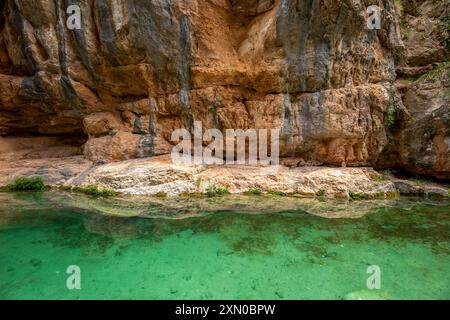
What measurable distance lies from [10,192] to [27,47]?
5966 millimetres

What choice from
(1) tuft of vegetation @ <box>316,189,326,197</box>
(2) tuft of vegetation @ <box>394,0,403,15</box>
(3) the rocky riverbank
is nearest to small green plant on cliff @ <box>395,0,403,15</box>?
(2) tuft of vegetation @ <box>394,0,403,15</box>

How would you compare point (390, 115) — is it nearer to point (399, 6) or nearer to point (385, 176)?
point (385, 176)

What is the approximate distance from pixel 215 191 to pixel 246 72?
4.94 m

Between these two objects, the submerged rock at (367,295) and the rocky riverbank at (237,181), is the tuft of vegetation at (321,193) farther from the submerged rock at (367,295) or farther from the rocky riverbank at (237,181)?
the submerged rock at (367,295)

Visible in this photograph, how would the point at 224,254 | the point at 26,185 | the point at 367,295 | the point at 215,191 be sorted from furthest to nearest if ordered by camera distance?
the point at 26,185, the point at 215,191, the point at 224,254, the point at 367,295

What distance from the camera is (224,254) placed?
4.44 m

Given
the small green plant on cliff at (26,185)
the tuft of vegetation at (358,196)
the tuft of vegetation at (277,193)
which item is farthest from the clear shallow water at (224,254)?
the small green plant on cliff at (26,185)

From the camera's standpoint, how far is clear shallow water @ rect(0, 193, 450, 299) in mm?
3312

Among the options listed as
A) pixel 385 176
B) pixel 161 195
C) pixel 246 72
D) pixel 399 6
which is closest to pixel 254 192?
pixel 161 195

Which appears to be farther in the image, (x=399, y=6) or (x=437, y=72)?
(x=399, y=6)

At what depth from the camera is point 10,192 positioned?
9172 mm

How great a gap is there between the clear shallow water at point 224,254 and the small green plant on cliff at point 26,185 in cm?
247

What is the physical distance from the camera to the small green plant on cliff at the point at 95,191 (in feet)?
28.0
